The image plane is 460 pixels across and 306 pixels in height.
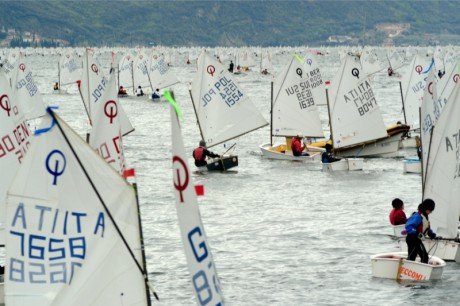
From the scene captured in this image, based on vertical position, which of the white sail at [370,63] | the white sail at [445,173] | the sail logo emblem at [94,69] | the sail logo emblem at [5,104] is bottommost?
the white sail at [370,63]

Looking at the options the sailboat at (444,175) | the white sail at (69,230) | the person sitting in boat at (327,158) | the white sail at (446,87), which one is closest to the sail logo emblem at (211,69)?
the person sitting in boat at (327,158)

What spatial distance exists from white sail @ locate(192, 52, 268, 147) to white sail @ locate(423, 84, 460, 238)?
70.6 ft

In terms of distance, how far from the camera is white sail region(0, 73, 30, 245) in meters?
25.9

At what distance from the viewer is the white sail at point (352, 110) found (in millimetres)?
50875

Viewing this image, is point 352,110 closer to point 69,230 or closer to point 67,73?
point 69,230

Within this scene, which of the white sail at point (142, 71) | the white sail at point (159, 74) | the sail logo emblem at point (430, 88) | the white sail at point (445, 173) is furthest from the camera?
the white sail at point (142, 71)

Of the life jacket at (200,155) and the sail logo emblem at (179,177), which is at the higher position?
the sail logo emblem at (179,177)

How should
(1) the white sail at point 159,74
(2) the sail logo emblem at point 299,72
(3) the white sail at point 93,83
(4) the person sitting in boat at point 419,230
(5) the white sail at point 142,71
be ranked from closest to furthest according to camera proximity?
(4) the person sitting in boat at point 419,230, (3) the white sail at point 93,83, (2) the sail logo emblem at point 299,72, (1) the white sail at point 159,74, (5) the white sail at point 142,71

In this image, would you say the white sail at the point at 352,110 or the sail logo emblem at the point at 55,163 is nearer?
the sail logo emblem at the point at 55,163

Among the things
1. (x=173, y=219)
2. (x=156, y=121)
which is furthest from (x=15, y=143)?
(x=156, y=121)

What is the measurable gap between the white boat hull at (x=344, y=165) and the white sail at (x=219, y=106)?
347cm

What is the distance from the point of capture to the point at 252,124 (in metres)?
50.0

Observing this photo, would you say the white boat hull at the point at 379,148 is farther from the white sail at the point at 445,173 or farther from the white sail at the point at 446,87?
the white sail at the point at 445,173

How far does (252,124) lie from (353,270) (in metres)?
20.8
